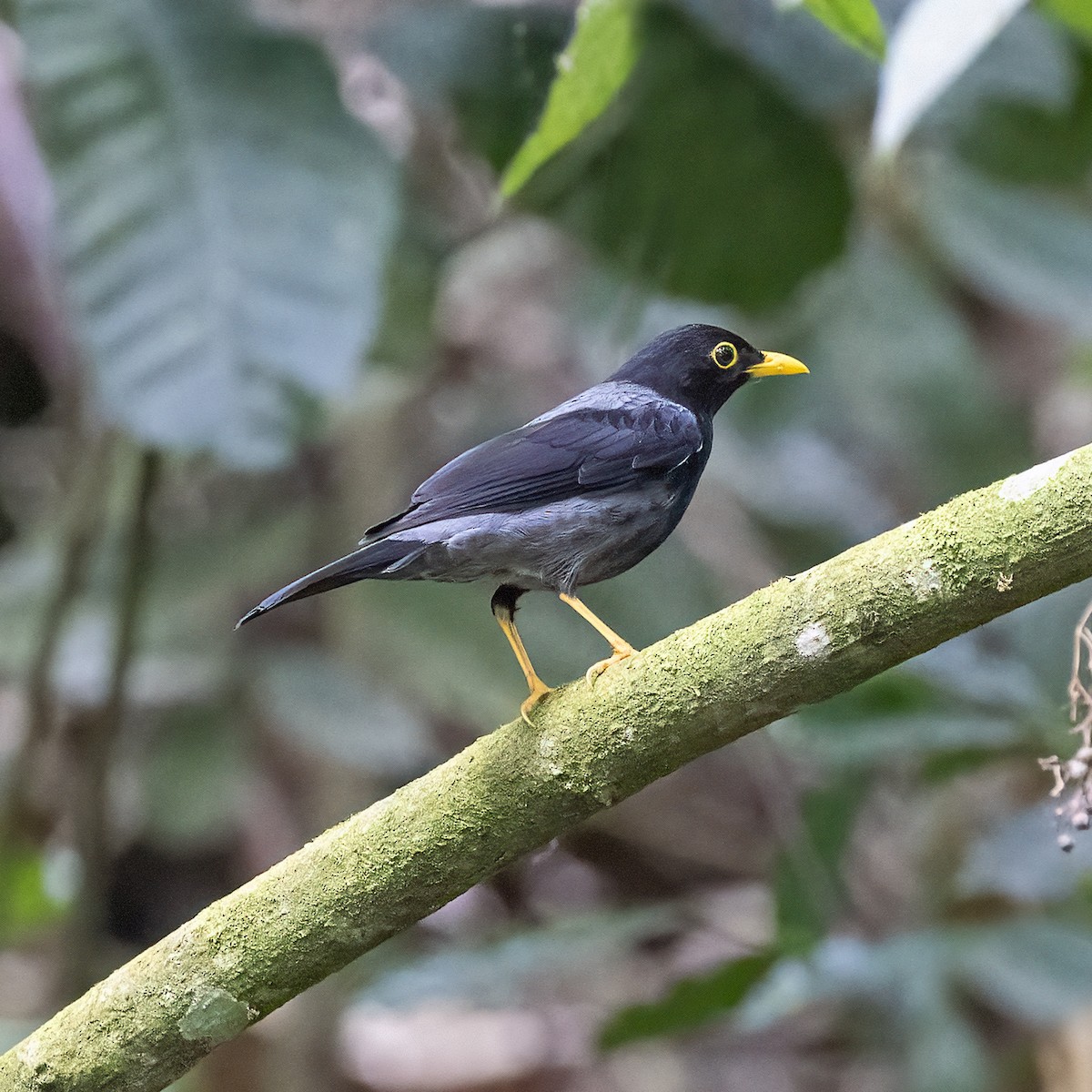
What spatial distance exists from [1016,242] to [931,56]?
106 inches

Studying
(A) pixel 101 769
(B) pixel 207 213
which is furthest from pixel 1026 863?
(B) pixel 207 213

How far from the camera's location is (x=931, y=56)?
1.81 metres

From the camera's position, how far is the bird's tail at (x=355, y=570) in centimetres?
186

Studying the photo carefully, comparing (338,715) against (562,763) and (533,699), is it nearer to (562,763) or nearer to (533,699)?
(533,699)

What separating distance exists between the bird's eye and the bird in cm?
14

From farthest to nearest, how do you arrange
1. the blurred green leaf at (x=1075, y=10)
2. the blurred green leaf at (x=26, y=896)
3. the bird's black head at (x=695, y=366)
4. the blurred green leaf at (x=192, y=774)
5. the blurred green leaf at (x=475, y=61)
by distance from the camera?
the blurred green leaf at (x=26, y=896)
the blurred green leaf at (x=192, y=774)
the blurred green leaf at (x=475, y=61)
the blurred green leaf at (x=1075, y=10)
the bird's black head at (x=695, y=366)

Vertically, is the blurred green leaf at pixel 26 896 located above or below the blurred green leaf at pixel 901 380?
below

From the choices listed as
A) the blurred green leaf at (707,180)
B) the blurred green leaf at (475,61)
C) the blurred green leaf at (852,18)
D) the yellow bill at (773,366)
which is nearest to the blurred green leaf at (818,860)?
the blurred green leaf at (707,180)

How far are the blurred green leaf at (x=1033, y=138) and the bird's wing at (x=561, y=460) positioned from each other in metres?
2.99

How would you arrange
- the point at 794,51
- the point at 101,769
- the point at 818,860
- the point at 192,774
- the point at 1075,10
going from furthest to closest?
the point at 192,774
the point at 101,769
the point at 794,51
the point at 818,860
the point at 1075,10

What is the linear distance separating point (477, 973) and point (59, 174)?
236cm

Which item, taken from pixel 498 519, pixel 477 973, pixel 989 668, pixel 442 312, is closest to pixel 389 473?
pixel 442 312

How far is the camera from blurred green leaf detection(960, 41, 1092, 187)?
480 cm

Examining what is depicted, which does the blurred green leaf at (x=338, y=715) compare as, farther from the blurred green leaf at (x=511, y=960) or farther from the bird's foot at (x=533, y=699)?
the bird's foot at (x=533, y=699)
